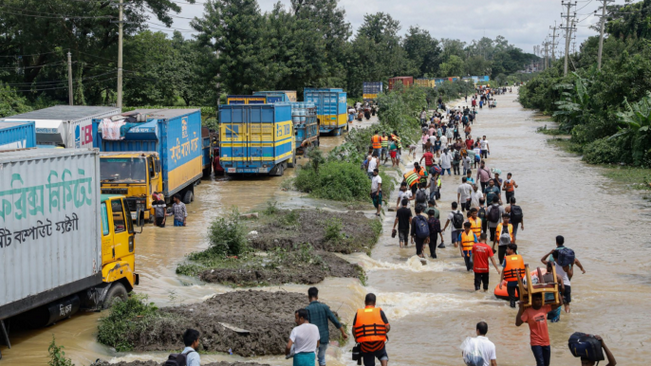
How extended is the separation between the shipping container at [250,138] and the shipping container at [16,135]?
8.72 m

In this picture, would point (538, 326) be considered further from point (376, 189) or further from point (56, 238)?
point (376, 189)

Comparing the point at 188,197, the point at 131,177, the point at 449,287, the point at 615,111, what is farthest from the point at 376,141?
the point at 449,287

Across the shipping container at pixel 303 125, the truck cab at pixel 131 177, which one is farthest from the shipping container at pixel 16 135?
the shipping container at pixel 303 125

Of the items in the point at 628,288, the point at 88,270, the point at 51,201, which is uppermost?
the point at 51,201

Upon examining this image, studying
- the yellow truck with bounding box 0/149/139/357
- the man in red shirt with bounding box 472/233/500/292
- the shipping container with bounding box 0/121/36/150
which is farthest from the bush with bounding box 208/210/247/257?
the shipping container with bounding box 0/121/36/150

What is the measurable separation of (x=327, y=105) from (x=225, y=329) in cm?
3611

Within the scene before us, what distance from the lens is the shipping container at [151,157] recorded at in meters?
A: 18.8

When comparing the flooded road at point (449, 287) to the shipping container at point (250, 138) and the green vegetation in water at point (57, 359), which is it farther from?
the shipping container at point (250, 138)

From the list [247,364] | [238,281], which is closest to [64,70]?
[238,281]

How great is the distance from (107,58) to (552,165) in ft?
116

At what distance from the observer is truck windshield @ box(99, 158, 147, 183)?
1878 cm

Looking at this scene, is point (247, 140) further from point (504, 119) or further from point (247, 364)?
point (504, 119)

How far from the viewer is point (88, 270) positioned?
34.0 ft

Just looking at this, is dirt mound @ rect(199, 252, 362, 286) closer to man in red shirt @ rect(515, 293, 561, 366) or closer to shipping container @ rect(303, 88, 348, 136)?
man in red shirt @ rect(515, 293, 561, 366)
